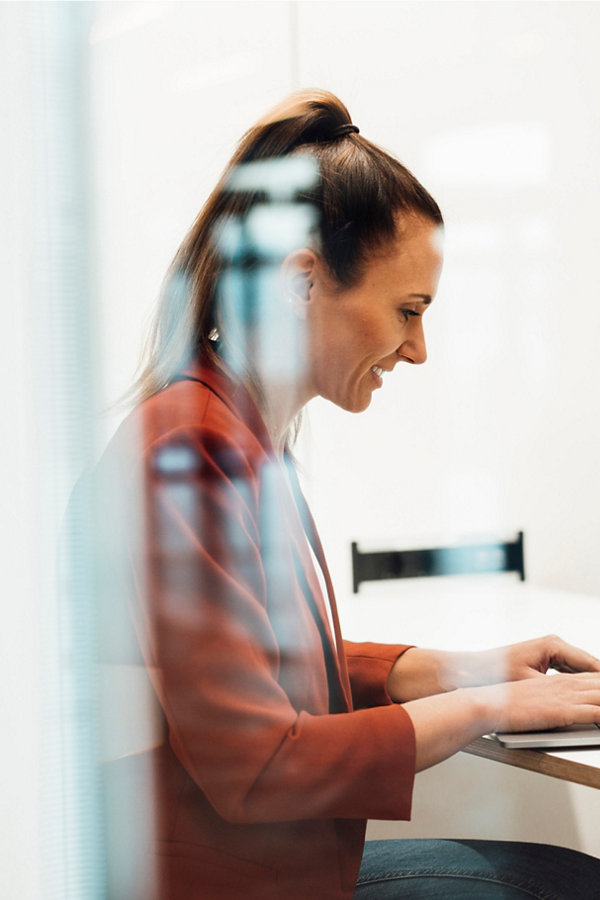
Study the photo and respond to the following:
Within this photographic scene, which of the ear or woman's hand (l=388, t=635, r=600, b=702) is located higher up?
the ear

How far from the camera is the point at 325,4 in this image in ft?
4.00

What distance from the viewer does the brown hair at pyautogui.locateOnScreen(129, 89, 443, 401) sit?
728 millimetres

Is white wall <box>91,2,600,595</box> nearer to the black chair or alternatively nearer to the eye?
the black chair

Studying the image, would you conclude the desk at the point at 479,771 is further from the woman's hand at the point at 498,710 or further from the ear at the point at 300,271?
the ear at the point at 300,271

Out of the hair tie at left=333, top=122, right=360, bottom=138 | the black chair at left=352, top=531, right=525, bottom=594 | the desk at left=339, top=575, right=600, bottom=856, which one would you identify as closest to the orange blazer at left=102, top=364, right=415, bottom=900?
the hair tie at left=333, top=122, right=360, bottom=138

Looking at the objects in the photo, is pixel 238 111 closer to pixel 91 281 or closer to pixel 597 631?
pixel 91 281

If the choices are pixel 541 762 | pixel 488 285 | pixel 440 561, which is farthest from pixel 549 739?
pixel 488 285

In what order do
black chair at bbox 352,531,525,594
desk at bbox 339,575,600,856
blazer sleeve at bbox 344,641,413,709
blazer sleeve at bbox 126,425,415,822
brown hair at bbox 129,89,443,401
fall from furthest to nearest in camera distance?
black chair at bbox 352,531,525,594 → desk at bbox 339,575,600,856 → blazer sleeve at bbox 344,641,413,709 → brown hair at bbox 129,89,443,401 → blazer sleeve at bbox 126,425,415,822

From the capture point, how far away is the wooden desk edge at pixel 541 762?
0.64 metres

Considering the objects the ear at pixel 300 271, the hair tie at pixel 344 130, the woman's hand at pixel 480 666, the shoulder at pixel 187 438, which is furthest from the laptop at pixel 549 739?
the hair tie at pixel 344 130

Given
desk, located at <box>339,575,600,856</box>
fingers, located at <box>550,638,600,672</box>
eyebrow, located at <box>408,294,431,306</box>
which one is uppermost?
eyebrow, located at <box>408,294,431,306</box>

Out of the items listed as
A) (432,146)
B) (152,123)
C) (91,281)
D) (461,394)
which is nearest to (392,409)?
(461,394)

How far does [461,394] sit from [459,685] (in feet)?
1.76

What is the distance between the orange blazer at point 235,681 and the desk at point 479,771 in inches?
17.8
